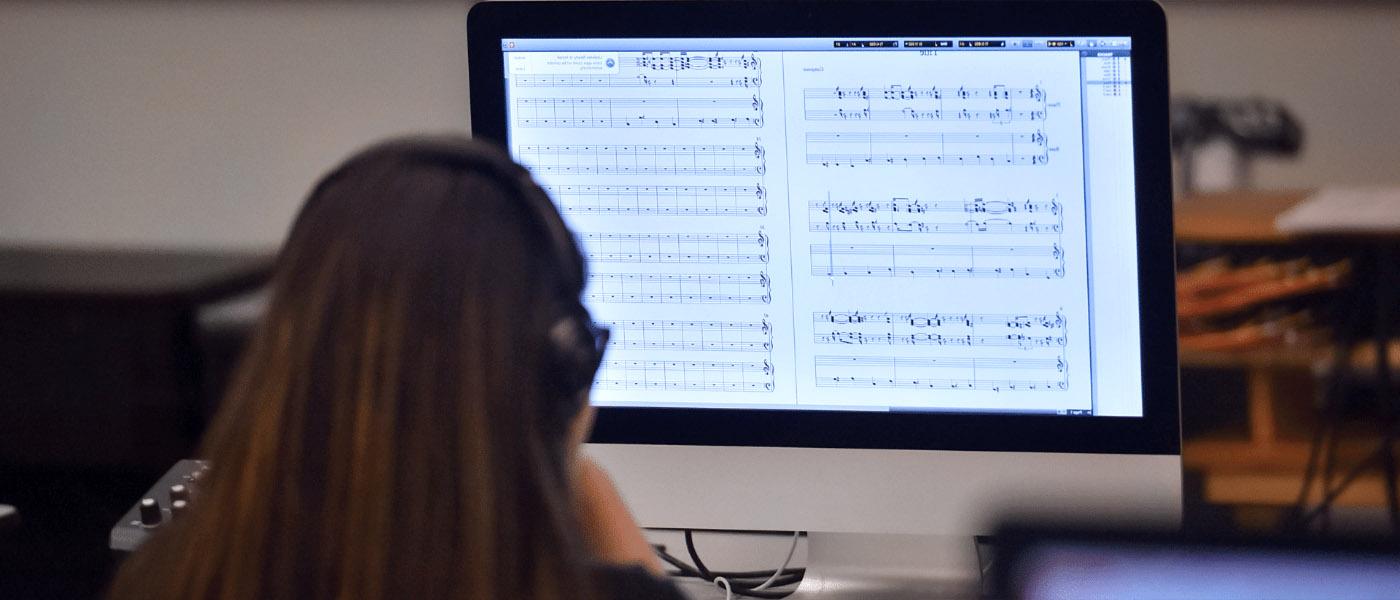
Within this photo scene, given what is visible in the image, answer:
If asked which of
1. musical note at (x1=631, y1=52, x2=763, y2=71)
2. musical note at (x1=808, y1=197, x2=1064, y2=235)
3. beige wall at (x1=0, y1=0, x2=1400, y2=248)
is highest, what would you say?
beige wall at (x1=0, y1=0, x2=1400, y2=248)

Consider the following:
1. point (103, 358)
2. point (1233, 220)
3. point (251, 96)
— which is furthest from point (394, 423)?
point (251, 96)

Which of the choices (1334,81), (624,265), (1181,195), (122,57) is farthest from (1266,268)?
(122,57)

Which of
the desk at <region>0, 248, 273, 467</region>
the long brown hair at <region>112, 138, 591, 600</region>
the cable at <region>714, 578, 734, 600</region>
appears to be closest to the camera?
the long brown hair at <region>112, 138, 591, 600</region>

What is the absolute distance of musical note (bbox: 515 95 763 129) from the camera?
0.93 metres

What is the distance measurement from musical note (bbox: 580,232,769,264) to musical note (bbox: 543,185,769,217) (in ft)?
0.05

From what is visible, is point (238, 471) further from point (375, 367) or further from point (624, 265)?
point (624, 265)

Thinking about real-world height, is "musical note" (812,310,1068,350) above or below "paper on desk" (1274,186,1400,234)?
below

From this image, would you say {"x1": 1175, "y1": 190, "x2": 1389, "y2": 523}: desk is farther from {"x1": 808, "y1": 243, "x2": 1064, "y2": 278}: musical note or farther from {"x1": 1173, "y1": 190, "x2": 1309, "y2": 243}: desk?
{"x1": 808, "y1": 243, "x2": 1064, "y2": 278}: musical note

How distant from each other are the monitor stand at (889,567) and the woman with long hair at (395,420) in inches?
16.4

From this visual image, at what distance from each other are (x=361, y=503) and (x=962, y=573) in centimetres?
55

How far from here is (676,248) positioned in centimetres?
95

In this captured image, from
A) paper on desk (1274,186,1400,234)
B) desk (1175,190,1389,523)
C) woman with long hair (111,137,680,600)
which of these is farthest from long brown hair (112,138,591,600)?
desk (1175,190,1389,523)

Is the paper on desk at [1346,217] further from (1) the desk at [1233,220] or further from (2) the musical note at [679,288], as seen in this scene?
(2) the musical note at [679,288]

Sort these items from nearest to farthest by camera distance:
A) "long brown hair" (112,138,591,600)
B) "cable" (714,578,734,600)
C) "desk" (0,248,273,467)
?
"long brown hair" (112,138,591,600)
"cable" (714,578,734,600)
"desk" (0,248,273,467)
